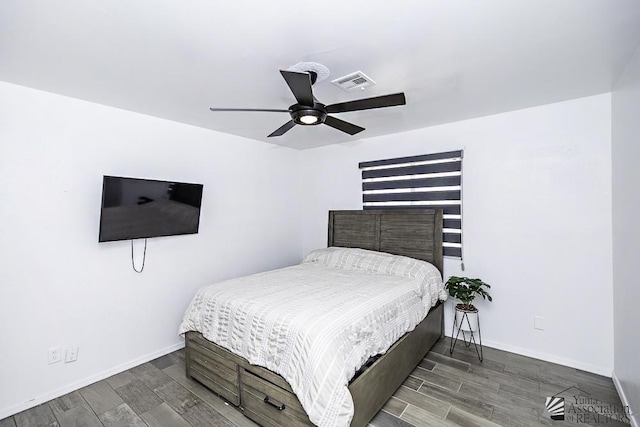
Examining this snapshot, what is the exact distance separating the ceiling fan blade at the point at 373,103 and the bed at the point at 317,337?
143 cm

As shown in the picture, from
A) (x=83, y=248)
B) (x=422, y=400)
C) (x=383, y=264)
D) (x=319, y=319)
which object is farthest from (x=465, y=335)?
(x=83, y=248)

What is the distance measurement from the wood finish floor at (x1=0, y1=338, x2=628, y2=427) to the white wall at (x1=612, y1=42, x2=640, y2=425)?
0.34m

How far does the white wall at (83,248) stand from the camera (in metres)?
2.37

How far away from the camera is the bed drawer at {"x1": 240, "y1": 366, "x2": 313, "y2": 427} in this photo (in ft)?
6.26

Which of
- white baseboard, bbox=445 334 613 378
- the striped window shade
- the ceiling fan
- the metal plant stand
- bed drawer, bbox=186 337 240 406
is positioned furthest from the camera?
the striped window shade

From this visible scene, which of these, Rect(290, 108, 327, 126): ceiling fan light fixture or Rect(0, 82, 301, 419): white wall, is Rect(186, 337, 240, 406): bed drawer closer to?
Rect(0, 82, 301, 419): white wall

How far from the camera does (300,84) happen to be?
1772 mm

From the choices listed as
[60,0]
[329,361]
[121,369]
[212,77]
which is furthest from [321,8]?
[121,369]

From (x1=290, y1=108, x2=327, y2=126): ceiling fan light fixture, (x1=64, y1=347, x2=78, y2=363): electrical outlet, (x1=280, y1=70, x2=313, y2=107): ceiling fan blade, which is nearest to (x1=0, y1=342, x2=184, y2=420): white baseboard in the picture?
(x1=64, y1=347, x2=78, y2=363): electrical outlet

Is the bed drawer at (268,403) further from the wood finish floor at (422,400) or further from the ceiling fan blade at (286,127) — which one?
the ceiling fan blade at (286,127)

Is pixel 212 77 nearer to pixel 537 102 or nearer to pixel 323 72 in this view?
pixel 323 72

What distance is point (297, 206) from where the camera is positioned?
16.4 ft

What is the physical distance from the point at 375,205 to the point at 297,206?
54.5 inches

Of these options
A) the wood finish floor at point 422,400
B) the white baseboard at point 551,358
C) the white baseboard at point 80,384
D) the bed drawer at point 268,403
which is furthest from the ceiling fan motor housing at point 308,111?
the white baseboard at point 551,358
